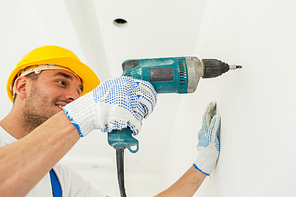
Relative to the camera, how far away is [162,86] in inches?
37.0

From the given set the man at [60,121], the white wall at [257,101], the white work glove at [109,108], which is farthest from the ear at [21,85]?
the white wall at [257,101]

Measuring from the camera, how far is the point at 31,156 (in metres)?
0.62

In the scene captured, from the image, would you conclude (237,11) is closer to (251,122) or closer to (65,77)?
(251,122)

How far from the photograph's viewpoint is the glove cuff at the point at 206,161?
114 cm

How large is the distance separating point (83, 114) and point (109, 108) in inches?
3.3

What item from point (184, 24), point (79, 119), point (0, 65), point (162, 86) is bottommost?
point (79, 119)

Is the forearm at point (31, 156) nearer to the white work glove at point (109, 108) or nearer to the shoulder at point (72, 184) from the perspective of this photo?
the white work glove at point (109, 108)

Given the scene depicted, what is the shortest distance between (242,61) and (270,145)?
0.36 m

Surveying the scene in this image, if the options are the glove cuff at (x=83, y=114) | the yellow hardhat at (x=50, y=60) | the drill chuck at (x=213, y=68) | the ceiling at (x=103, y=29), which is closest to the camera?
the glove cuff at (x=83, y=114)

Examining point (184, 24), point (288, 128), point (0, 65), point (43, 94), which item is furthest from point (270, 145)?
point (0, 65)

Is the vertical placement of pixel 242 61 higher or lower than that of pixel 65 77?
lower

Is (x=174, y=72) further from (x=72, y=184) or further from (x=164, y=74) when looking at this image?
(x=72, y=184)

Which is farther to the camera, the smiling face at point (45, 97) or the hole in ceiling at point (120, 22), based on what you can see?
the hole in ceiling at point (120, 22)

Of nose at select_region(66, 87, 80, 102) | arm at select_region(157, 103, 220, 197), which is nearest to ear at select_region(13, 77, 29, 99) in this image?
nose at select_region(66, 87, 80, 102)
